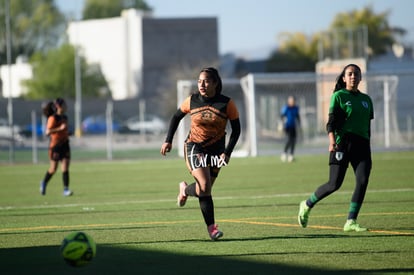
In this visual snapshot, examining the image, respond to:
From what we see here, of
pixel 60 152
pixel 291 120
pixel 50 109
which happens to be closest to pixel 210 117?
pixel 50 109

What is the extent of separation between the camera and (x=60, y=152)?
70.3ft

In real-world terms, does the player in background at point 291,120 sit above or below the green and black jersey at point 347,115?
below

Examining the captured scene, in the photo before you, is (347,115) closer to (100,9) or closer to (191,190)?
(191,190)

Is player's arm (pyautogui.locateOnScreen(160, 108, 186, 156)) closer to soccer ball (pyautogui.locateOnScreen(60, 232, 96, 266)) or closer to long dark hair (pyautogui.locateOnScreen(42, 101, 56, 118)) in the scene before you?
soccer ball (pyautogui.locateOnScreen(60, 232, 96, 266))

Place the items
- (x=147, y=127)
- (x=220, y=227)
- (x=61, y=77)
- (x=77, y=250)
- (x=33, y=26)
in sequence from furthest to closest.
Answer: (x=33, y=26), (x=61, y=77), (x=147, y=127), (x=220, y=227), (x=77, y=250)

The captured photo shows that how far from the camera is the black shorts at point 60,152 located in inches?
843

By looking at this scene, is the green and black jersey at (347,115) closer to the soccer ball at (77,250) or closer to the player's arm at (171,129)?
the player's arm at (171,129)

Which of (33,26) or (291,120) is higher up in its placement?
(33,26)

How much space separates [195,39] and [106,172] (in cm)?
6201

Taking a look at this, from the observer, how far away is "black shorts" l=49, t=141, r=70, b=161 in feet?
70.3

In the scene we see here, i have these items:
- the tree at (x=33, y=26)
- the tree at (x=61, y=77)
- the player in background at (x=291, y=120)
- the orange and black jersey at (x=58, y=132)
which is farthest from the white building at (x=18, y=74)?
the orange and black jersey at (x=58, y=132)

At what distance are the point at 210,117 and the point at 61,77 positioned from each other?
8279 centimetres

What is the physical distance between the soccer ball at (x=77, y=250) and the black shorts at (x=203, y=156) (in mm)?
2755

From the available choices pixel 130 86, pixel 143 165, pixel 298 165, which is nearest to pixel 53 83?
pixel 130 86
